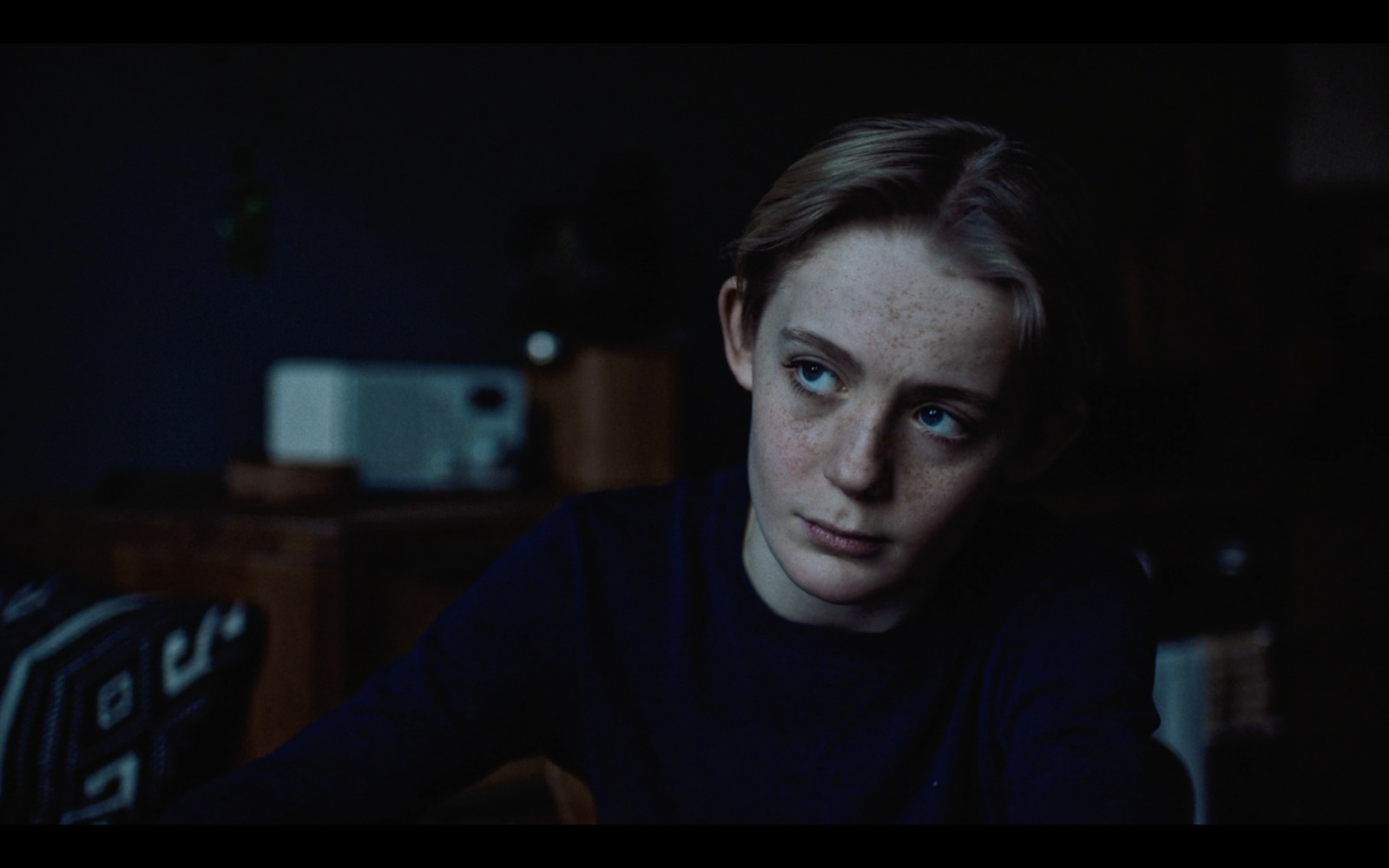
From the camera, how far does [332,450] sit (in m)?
1.50

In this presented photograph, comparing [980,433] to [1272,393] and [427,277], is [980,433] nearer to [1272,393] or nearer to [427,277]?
[427,277]

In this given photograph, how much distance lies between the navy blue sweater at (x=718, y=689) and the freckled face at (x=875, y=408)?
0.13 meters

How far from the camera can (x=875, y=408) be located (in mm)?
604

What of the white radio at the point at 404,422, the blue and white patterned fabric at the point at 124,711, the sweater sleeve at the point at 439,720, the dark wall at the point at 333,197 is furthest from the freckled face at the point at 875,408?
the white radio at the point at 404,422

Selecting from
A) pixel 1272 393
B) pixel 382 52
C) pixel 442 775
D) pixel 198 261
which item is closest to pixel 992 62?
pixel 1272 393

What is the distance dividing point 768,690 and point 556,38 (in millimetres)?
1547

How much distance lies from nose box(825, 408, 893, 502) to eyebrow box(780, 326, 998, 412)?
Result: 0.9 inches

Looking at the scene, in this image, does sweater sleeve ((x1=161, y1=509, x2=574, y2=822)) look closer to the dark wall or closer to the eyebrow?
the eyebrow

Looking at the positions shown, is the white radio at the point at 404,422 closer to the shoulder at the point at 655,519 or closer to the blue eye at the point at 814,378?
the shoulder at the point at 655,519

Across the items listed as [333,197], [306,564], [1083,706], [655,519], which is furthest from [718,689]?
[333,197]

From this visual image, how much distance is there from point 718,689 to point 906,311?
34cm

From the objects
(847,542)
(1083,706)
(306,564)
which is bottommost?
(306,564)

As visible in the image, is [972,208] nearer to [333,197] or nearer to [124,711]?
[124,711]

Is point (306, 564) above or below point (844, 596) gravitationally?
below
